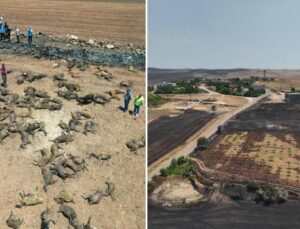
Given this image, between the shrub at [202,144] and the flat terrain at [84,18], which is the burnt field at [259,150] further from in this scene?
the flat terrain at [84,18]

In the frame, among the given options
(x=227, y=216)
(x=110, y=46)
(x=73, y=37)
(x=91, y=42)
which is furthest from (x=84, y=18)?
(x=227, y=216)

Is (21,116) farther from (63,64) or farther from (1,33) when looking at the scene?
(1,33)

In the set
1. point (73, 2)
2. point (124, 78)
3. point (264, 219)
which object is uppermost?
point (73, 2)

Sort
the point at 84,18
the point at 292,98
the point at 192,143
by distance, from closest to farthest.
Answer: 1. the point at 192,143
2. the point at 84,18
3. the point at 292,98

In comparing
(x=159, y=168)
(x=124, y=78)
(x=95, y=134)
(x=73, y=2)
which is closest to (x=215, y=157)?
(x=159, y=168)

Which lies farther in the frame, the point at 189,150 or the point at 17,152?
the point at 189,150

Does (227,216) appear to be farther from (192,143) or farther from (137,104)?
(192,143)
